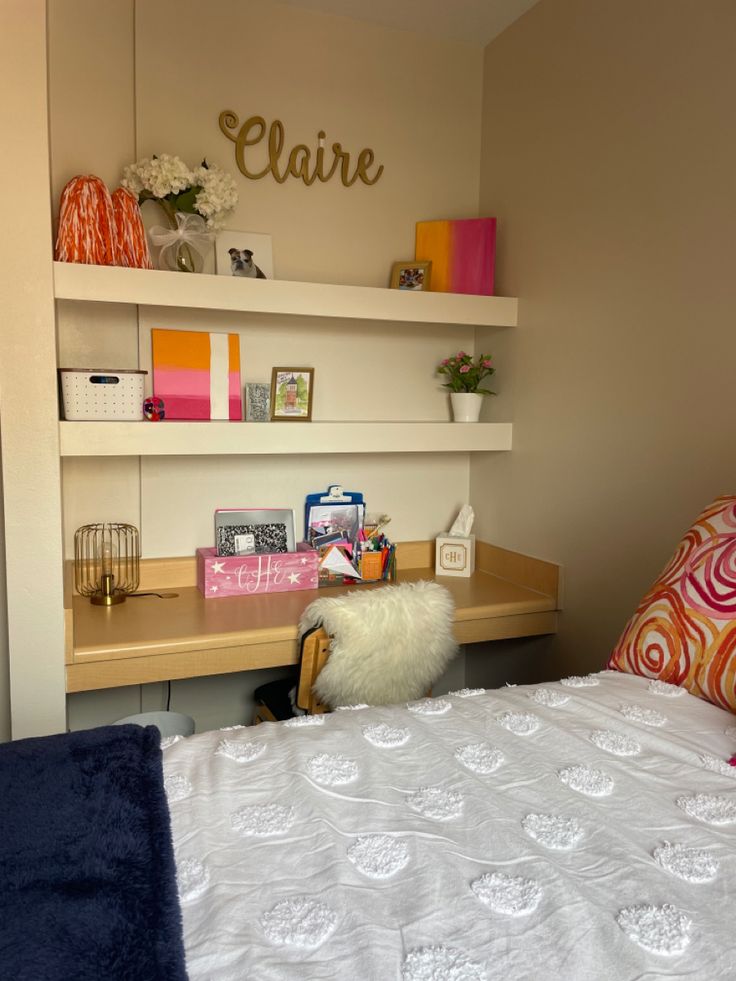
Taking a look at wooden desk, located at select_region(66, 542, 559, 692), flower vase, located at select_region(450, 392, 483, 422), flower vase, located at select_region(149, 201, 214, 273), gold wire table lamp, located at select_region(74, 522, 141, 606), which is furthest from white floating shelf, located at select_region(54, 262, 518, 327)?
wooden desk, located at select_region(66, 542, 559, 692)

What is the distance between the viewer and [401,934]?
32.5 inches

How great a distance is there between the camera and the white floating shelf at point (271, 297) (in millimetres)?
2160

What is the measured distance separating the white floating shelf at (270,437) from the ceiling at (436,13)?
1.42 metres

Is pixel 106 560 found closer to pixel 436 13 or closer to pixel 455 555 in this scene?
pixel 455 555

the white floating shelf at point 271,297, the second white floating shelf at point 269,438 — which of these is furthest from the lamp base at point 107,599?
the white floating shelf at point 271,297

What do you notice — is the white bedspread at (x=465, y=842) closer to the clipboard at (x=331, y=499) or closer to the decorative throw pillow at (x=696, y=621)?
the decorative throw pillow at (x=696, y=621)

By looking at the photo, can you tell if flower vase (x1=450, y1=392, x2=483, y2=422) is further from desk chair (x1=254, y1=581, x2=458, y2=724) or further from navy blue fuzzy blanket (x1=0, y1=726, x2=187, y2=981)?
navy blue fuzzy blanket (x1=0, y1=726, x2=187, y2=981)

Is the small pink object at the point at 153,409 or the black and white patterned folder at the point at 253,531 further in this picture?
the black and white patterned folder at the point at 253,531

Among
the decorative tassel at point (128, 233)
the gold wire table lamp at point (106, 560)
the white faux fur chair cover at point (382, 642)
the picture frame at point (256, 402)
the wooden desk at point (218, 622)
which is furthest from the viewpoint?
the picture frame at point (256, 402)

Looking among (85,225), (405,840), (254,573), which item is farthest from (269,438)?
(405,840)

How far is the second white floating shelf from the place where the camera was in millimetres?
2166

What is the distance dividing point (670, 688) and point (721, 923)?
2.16ft

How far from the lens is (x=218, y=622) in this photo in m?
2.29

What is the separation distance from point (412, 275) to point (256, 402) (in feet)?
2.50
